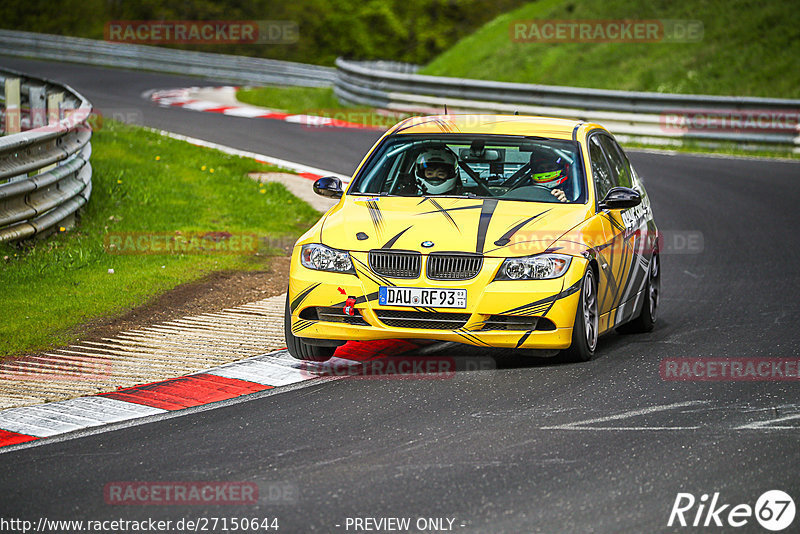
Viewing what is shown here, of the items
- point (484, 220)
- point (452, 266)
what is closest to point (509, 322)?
point (452, 266)

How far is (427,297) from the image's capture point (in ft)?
24.9

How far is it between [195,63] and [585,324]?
101 ft

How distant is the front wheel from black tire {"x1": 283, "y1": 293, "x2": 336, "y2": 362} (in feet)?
5.33

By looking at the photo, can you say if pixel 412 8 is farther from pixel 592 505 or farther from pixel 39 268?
pixel 592 505

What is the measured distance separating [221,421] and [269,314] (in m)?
3.07

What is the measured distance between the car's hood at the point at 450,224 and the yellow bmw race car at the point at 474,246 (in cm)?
1

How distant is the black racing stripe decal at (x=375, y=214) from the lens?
8.03m

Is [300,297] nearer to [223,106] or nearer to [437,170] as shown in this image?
[437,170]

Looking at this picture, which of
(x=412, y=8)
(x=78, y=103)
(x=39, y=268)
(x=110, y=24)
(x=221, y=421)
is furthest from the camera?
(x=412, y=8)

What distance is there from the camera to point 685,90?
88.3 ft

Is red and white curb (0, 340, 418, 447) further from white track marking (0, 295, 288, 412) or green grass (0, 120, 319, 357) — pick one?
green grass (0, 120, 319, 357)

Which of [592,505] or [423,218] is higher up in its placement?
[423,218]

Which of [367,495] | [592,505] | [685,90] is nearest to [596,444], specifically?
[592,505]

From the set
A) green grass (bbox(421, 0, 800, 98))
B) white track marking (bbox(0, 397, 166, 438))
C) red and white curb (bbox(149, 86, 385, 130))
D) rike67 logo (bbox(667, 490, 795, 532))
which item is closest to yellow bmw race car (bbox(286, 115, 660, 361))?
white track marking (bbox(0, 397, 166, 438))
